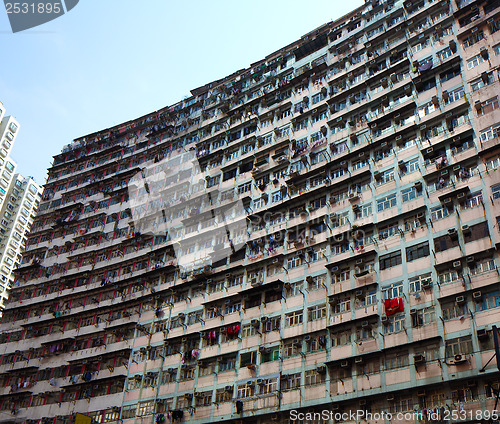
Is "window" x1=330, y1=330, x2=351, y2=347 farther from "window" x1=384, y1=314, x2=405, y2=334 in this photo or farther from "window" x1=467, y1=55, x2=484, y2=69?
"window" x1=467, y1=55, x2=484, y2=69

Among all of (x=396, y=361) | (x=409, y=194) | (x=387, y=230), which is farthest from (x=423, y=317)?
(x=409, y=194)

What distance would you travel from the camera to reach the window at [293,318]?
1225 inches

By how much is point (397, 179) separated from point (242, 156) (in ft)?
47.6

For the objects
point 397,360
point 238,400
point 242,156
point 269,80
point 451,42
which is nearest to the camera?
point 397,360

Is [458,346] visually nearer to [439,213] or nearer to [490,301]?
[490,301]

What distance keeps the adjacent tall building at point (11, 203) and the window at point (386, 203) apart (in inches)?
2675

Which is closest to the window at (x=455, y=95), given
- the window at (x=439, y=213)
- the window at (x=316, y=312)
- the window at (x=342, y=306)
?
the window at (x=439, y=213)

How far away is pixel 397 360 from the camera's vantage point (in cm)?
2608

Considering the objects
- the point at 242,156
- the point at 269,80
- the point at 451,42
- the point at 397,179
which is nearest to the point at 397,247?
the point at 397,179

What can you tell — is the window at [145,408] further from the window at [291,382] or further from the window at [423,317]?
the window at [423,317]

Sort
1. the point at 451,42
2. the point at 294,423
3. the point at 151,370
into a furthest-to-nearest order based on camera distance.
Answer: the point at 151,370, the point at 451,42, the point at 294,423

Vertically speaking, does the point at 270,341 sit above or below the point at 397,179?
below

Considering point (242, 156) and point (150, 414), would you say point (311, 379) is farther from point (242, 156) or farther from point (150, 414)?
point (242, 156)

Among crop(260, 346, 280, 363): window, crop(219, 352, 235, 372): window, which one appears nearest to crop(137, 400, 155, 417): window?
crop(219, 352, 235, 372): window
